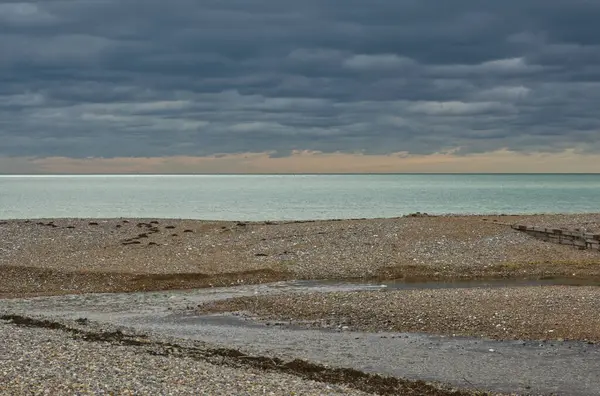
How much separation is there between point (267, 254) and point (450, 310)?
65.7 ft

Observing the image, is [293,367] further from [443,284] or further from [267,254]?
[267,254]

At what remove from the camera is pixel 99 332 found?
80.7 ft

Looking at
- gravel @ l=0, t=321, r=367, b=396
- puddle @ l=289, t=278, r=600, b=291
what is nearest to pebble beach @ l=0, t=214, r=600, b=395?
gravel @ l=0, t=321, r=367, b=396

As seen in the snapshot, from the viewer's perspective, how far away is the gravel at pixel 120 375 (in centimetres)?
1612

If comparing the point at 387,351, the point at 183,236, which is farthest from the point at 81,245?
the point at 387,351

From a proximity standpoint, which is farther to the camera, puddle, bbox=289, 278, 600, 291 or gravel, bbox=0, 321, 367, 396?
puddle, bbox=289, 278, 600, 291

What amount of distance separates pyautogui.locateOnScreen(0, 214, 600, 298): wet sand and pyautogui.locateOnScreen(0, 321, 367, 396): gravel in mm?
17214

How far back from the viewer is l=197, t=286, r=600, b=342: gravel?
24.8m

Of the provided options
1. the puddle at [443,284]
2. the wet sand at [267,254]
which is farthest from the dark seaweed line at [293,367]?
the puddle at [443,284]

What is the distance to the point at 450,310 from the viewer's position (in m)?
27.5

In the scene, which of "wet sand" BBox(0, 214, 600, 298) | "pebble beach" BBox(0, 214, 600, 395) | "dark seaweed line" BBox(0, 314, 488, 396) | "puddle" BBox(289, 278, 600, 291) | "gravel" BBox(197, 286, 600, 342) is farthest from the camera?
"wet sand" BBox(0, 214, 600, 298)

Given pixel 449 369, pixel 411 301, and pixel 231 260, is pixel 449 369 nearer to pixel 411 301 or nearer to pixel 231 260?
pixel 411 301

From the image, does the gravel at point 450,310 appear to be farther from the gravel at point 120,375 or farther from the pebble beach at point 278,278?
the gravel at point 120,375

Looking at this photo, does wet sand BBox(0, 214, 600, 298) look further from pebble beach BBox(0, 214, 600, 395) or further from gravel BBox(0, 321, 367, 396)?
gravel BBox(0, 321, 367, 396)
